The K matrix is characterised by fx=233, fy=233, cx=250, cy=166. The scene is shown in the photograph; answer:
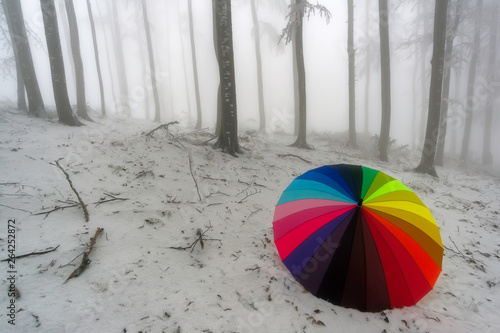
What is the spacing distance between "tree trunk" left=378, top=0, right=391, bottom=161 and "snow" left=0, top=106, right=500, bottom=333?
5.23m

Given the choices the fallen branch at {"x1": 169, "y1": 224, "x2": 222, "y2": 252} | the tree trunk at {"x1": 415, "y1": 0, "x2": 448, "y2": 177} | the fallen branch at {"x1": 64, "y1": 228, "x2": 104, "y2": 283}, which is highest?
the tree trunk at {"x1": 415, "y1": 0, "x2": 448, "y2": 177}

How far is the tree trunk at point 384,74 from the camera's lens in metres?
10.0

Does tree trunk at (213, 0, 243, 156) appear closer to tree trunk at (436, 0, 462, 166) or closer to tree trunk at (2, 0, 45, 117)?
tree trunk at (2, 0, 45, 117)

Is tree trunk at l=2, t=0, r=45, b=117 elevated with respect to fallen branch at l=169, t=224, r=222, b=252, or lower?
elevated

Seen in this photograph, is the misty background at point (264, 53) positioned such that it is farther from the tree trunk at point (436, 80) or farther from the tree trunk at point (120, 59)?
the tree trunk at point (436, 80)

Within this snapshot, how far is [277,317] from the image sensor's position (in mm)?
2574

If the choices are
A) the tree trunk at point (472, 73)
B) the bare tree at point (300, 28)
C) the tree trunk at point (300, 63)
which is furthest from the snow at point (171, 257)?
the tree trunk at point (472, 73)

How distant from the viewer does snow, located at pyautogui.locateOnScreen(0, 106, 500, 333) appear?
2.41 m

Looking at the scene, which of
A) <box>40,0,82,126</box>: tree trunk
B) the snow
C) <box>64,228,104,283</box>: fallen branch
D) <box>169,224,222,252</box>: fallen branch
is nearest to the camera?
the snow

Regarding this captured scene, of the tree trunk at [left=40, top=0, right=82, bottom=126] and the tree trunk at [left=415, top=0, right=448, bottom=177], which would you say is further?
the tree trunk at [left=415, top=0, right=448, bottom=177]

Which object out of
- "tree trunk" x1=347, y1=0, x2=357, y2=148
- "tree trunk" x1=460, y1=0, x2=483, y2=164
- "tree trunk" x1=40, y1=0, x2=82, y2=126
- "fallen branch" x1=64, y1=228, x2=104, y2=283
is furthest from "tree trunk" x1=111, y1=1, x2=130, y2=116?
"tree trunk" x1=460, y1=0, x2=483, y2=164

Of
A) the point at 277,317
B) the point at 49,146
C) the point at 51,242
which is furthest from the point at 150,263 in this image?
the point at 49,146

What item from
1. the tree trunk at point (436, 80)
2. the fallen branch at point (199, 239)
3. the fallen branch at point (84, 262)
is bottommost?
the fallen branch at point (199, 239)

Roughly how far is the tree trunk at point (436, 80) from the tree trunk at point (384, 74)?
1.64 meters
